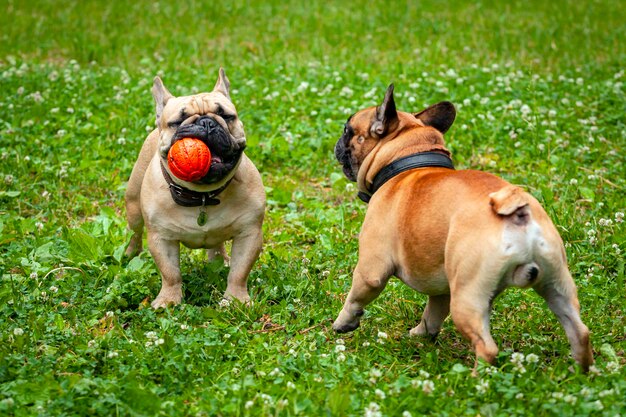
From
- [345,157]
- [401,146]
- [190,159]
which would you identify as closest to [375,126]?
[401,146]

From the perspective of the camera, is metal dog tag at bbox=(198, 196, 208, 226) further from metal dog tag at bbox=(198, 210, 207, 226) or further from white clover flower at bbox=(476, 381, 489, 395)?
white clover flower at bbox=(476, 381, 489, 395)

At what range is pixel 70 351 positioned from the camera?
15.0 feet

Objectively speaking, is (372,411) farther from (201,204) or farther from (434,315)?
(201,204)

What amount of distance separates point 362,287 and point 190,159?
1.23 m

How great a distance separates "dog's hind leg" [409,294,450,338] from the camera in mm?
4828

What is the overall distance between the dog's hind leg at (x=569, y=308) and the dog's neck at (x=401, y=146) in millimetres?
1167

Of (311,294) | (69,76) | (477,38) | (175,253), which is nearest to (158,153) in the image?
(175,253)

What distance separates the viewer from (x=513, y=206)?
3.79m

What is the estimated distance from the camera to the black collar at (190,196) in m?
5.20

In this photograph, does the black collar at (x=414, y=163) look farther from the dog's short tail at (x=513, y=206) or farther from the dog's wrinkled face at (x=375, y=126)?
the dog's short tail at (x=513, y=206)

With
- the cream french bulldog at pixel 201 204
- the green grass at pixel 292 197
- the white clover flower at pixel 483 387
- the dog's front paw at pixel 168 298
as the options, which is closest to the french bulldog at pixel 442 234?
the white clover flower at pixel 483 387

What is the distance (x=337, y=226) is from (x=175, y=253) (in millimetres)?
1638

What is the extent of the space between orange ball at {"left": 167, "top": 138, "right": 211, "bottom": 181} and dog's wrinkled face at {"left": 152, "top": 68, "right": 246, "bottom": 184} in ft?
0.22

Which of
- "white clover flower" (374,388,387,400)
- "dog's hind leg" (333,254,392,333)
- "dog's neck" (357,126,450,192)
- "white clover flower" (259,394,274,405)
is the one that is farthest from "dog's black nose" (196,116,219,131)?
"white clover flower" (374,388,387,400)
